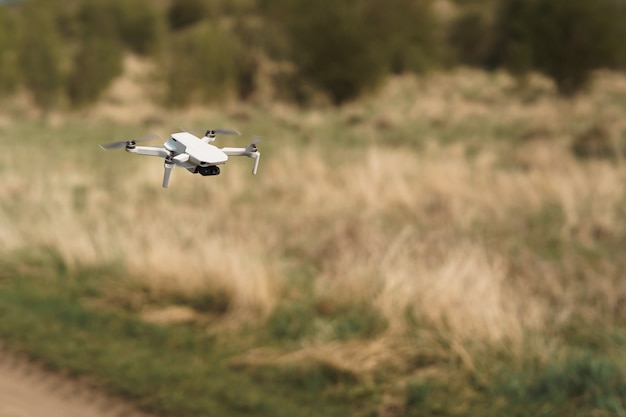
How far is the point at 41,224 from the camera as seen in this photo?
33.8 ft

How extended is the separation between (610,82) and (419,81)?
11495mm

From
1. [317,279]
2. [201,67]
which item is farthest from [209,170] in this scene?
[317,279]

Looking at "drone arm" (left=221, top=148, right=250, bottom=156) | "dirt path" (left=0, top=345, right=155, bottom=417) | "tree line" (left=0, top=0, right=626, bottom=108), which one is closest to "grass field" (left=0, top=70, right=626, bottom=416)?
"dirt path" (left=0, top=345, right=155, bottom=417)

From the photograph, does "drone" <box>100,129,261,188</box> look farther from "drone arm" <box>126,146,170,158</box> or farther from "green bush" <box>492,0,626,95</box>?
"green bush" <box>492,0,626,95</box>

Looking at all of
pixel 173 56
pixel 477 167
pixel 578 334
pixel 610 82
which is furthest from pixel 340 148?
pixel 610 82

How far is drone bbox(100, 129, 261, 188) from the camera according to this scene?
0.76 meters

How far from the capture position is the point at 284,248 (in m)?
10.2

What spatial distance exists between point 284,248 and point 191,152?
945 cm

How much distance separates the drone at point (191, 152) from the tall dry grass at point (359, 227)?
4.01m

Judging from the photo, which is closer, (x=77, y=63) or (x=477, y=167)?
(x=77, y=63)

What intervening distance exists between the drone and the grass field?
191 cm

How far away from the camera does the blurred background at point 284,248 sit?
2912 millimetres

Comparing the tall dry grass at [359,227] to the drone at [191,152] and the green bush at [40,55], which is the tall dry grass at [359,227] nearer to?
the green bush at [40,55]

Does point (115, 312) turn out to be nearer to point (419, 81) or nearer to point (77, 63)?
point (77, 63)
